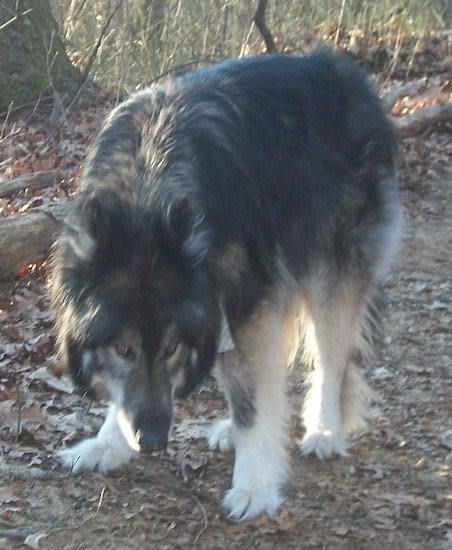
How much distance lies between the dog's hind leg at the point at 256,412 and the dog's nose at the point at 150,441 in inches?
27.1

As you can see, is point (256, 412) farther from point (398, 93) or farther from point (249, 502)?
point (398, 93)

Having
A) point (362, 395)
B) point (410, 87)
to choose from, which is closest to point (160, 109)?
point (362, 395)

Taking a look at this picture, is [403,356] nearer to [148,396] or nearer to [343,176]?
[343,176]

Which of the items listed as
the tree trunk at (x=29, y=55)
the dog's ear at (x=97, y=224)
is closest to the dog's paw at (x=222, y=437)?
the dog's ear at (x=97, y=224)

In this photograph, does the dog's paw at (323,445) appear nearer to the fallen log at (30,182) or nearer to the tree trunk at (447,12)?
the fallen log at (30,182)

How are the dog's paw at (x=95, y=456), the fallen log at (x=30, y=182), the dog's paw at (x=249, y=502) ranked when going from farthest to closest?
the fallen log at (x=30, y=182)
the dog's paw at (x=95, y=456)
the dog's paw at (x=249, y=502)

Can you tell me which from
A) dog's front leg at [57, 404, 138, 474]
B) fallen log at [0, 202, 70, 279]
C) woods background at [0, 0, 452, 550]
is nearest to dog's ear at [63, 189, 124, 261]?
dog's front leg at [57, 404, 138, 474]

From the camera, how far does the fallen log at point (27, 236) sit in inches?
229

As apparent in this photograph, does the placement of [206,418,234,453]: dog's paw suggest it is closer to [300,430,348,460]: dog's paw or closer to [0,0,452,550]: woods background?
[0,0,452,550]: woods background

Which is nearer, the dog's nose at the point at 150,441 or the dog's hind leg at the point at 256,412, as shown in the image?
the dog's nose at the point at 150,441

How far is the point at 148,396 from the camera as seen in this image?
12.1ft

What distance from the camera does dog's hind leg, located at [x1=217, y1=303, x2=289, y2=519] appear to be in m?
4.20

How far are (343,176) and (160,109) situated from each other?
3.72ft

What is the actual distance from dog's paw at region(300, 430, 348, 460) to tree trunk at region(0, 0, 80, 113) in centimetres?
592
